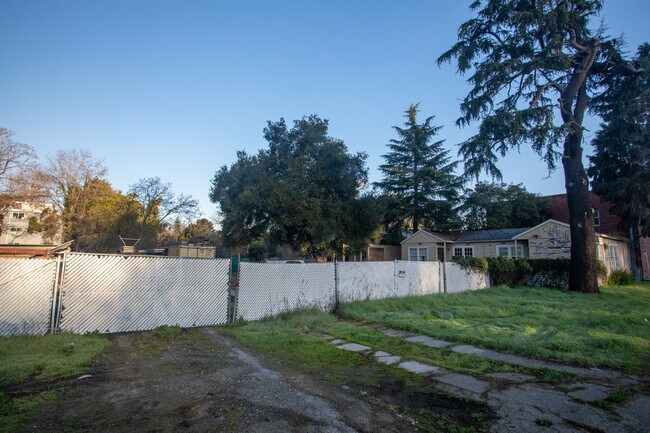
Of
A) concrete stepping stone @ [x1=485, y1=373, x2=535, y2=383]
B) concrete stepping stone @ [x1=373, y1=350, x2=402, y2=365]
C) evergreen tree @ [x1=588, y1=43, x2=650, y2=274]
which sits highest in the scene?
evergreen tree @ [x1=588, y1=43, x2=650, y2=274]

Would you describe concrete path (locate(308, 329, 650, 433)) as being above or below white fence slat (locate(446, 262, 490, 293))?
below

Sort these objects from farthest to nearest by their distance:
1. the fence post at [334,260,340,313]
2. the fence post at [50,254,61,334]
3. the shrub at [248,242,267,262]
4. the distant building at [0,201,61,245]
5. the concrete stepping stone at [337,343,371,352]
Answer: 1. the shrub at [248,242,267,262]
2. the distant building at [0,201,61,245]
3. the fence post at [334,260,340,313]
4. the fence post at [50,254,61,334]
5. the concrete stepping stone at [337,343,371,352]

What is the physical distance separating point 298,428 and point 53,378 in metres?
3.38

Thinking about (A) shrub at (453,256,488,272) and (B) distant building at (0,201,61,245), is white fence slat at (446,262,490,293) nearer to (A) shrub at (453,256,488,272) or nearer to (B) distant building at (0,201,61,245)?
(A) shrub at (453,256,488,272)

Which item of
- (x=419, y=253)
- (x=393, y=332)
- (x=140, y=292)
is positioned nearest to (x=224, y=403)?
(x=140, y=292)

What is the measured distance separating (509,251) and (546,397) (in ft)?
82.4

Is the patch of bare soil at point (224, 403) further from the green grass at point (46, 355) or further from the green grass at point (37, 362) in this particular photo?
the green grass at point (46, 355)

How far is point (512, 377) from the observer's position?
4.73 m

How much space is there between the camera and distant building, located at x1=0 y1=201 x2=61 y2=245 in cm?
2975

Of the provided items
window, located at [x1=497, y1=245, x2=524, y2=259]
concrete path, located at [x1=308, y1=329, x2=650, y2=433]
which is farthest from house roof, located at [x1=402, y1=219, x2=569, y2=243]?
concrete path, located at [x1=308, y1=329, x2=650, y2=433]

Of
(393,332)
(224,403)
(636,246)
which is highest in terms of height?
(636,246)

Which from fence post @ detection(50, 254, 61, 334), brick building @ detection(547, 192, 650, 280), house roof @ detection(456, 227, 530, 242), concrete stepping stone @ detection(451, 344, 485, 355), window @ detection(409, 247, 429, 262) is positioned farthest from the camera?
window @ detection(409, 247, 429, 262)

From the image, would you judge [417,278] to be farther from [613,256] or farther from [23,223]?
[23,223]

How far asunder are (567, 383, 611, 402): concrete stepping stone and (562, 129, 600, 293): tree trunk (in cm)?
1425
